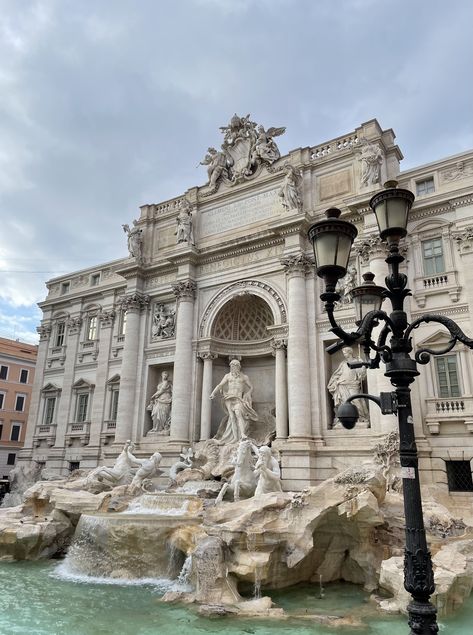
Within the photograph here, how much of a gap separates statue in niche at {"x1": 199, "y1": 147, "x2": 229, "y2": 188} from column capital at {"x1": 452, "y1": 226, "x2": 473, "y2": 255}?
1094 cm

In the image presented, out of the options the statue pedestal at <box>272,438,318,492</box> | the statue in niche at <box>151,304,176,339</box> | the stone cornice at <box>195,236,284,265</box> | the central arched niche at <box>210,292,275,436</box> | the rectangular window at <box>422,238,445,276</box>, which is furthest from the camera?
the statue in niche at <box>151,304,176,339</box>

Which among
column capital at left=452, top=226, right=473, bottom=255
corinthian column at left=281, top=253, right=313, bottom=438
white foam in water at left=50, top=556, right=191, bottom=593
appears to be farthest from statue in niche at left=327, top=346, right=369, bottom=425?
white foam in water at left=50, top=556, right=191, bottom=593

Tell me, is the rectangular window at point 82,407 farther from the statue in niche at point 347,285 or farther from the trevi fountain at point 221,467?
the statue in niche at point 347,285

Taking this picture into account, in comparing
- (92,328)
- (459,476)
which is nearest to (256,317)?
(92,328)

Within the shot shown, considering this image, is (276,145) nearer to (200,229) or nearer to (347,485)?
(200,229)

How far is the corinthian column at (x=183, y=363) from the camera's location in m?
19.6

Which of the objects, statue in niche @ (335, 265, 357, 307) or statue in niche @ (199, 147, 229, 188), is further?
statue in niche @ (199, 147, 229, 188)

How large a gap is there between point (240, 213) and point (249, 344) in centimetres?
576

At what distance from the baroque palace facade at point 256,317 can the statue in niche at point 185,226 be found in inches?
2.9

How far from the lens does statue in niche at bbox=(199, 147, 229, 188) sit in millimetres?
22500

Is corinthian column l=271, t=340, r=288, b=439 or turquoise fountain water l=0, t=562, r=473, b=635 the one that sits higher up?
corinthian column l=271, t=340, r=288, b=439

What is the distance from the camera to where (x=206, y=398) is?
19734 mm

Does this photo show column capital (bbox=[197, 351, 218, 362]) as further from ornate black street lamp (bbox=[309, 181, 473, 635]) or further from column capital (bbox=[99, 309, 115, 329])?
ornate black street lamp (bbox=[309, 181, 473, 635])

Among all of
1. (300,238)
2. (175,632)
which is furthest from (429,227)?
(175,632)
